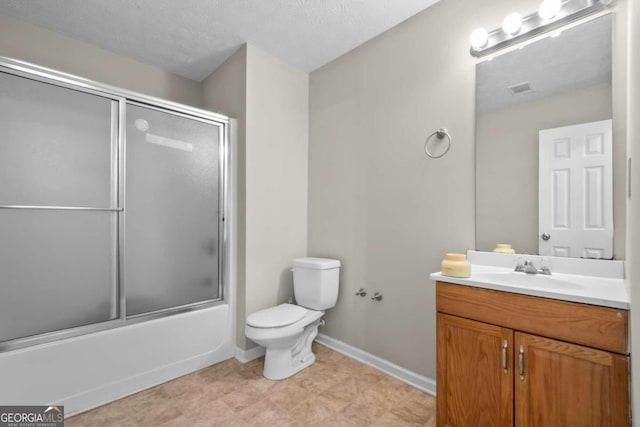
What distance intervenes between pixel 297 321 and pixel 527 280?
56.1 inches

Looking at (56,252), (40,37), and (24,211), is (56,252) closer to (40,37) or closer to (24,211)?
(24,211)

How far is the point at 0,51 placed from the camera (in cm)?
198

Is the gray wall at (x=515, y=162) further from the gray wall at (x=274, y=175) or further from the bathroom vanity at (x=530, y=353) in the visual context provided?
the gray wall at (x=274, y=175)

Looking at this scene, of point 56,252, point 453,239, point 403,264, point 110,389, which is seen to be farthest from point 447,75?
point 110,389

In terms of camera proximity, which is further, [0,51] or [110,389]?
[0,51]

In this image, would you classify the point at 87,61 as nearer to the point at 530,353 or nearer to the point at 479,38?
the point at 479,38

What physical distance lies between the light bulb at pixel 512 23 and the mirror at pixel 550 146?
0.12m

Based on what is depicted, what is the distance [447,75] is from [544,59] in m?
0.49

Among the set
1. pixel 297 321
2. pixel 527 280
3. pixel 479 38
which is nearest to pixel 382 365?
pixel 297 321

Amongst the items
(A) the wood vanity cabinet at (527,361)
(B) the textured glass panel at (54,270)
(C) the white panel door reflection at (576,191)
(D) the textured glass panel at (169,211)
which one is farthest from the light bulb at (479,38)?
(B) the textured glass panel at (54,270)

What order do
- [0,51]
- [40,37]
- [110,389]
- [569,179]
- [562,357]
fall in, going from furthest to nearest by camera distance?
[40,37] < [0,51] < [110,389] < [569,179] < [562,357]

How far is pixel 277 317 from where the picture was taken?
2047 mm

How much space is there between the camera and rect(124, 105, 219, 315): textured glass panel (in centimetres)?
193

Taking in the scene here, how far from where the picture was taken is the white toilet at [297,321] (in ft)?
6.38
